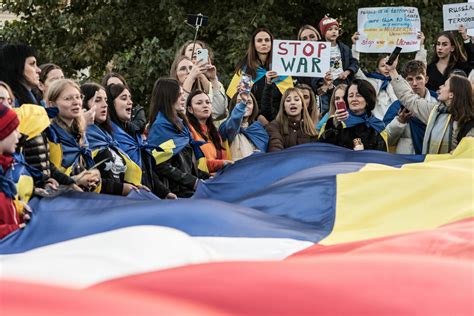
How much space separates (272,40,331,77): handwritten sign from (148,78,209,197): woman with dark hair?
1.97 metres

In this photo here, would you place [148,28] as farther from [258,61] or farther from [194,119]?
[194,119]

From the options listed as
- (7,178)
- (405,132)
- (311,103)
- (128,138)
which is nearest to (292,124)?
(311,103)

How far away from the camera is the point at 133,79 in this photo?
15.8 m

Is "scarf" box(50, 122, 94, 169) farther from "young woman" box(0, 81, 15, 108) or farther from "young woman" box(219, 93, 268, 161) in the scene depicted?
"young woman" box(219, 93, 268, 161)

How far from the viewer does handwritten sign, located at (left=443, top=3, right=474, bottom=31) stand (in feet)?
38.3

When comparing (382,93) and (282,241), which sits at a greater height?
(382,93)

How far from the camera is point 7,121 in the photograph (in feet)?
19.9

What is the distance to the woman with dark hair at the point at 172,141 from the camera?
869 cm

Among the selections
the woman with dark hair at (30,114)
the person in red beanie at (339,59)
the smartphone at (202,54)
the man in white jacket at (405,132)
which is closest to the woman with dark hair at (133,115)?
the smartphone at (202,54)

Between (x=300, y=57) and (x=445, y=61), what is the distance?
1.63 m

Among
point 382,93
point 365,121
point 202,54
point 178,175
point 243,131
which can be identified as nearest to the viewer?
point 178,175

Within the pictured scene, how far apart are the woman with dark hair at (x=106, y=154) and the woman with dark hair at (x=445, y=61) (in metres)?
4.19

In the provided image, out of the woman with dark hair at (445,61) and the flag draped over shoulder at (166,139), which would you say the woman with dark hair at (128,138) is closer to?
the flag draped over shoulder at (166,139)

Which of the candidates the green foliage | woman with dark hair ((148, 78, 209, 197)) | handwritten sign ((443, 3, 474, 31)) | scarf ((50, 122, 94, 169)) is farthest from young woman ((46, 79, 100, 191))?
the green foliage
